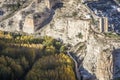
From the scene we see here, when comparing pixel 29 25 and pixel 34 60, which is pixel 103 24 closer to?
pixel 34 60

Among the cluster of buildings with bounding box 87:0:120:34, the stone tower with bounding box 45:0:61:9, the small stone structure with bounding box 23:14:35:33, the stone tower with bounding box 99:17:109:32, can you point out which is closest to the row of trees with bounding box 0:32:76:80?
the small stone structure with bounding box 23:14:35:33

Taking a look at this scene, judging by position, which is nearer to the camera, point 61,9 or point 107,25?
point 107,25

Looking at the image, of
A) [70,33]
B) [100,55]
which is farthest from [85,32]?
[100,55]

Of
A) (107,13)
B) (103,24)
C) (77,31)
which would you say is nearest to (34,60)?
(77,31)

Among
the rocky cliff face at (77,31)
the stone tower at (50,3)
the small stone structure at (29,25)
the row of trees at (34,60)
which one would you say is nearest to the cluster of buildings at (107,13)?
the rocky cliff face at (77,31)

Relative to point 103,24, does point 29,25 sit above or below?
below

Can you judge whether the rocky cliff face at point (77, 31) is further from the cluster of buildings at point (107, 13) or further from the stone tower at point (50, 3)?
the cluster of buildings at point (107, 13)

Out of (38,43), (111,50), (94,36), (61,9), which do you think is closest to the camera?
(111,50)

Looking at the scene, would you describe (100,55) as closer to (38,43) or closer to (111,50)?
(111,50)
